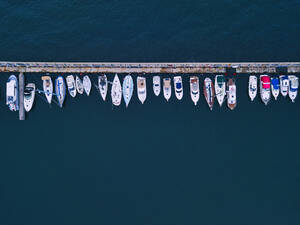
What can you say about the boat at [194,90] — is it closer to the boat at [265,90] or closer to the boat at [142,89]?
the boat at [142,89]

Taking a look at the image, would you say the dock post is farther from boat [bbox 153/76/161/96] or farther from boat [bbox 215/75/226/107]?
boat [bbox 215/75/226/107]

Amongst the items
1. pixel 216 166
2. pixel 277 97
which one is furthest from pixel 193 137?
pixel 277 97

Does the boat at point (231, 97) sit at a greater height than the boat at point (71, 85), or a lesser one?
lesser

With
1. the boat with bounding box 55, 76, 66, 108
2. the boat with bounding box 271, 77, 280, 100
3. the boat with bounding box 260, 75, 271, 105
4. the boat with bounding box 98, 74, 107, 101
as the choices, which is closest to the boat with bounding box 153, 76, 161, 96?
the boat with bounding box 98, 74, 107, 101

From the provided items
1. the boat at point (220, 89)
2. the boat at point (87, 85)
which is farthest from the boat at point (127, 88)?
the boat at point (220, 89)

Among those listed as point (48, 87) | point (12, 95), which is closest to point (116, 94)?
point (48, 87)

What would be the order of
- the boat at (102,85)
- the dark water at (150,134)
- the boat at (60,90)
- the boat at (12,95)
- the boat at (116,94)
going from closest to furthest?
the dark water at (150,134), the boat at (12,95), the boat at (60,90), the boat at (116,94), the boat at (102,85)
